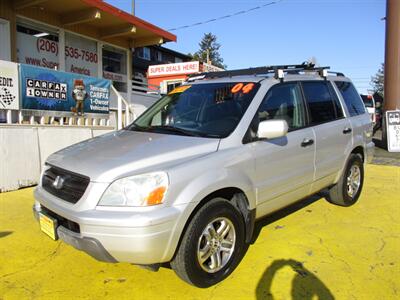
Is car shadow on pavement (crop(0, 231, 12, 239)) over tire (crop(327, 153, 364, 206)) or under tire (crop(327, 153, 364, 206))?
under

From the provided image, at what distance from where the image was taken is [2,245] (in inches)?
162

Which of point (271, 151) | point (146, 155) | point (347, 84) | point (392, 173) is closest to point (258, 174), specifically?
point (271, 151)

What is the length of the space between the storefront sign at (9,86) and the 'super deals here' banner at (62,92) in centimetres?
15

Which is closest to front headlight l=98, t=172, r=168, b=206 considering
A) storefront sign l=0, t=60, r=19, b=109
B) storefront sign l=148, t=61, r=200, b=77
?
storefront sign l=0, t=60, r=19, b=109

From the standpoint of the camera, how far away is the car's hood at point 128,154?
289cm

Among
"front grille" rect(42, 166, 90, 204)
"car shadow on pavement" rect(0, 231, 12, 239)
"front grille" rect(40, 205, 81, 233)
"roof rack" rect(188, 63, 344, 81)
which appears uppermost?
"roof rack" rect(188, 63, 344, 81)

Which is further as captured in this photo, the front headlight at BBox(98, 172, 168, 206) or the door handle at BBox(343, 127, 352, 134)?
the door handle at BBox(343, 127, 352, 134)

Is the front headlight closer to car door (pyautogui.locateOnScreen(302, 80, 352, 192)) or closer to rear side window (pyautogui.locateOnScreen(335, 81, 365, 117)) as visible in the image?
car door (pyautogui.locateOnScreen(302, 80, 352, 192))

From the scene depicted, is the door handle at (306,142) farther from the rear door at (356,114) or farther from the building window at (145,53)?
the building window at (145,53)

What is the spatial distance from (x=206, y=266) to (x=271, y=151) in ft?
4.28

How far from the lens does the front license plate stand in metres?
3.07

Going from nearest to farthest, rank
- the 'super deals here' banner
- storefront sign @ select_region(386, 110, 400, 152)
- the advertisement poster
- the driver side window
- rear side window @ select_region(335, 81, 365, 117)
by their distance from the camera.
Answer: the driver side window → rear side window @ select_region(335, 81, 365, 117) → the 'super deals here' banner → the advertisement poster → storefront sign @ select_region(386, 110, 400, 152)

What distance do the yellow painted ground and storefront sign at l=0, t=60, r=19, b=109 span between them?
8.31 feet

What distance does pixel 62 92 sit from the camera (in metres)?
7.77
